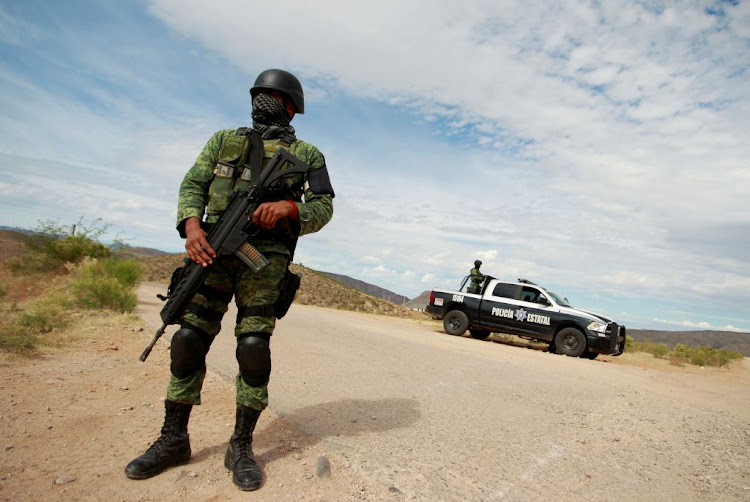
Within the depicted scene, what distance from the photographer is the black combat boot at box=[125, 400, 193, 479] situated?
2.49 metres

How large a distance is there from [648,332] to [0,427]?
249ft

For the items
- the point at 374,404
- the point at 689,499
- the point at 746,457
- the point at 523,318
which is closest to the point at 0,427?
the point at 374,404

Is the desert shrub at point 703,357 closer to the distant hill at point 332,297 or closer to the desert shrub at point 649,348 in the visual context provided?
the desert shrub at point 649,348

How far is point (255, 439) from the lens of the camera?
3.10 m

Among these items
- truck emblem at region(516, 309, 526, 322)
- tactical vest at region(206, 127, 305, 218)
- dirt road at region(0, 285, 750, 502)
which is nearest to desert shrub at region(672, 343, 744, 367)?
truck emblem at region(516, 309, 526, 322)

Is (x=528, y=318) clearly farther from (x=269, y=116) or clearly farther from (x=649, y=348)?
(x=269, y=116)

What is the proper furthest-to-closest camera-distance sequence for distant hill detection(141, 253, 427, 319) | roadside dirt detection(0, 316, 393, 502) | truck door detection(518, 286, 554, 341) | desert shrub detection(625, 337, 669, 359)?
distant hill detection(141, 253, 427, 319) → desert shrub detection(625, 337, 669, 359) → truck door detection(518, 286, 554, 341) → roadside dirt detection(0, 316, 393, 502)

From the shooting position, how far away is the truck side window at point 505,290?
13102 millimetres

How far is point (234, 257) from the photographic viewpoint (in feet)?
9.14

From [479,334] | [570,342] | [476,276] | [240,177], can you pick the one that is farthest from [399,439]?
[479,334]

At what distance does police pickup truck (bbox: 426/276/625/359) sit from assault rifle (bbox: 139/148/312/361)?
10695mm

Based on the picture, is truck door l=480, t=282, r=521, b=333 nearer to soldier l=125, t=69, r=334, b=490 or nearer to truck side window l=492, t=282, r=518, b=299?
truck side window l=492, t=282, r=518, b=299

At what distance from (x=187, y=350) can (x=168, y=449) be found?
0.53 meters

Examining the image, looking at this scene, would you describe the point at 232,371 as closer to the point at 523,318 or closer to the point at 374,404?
the point at 374,404
